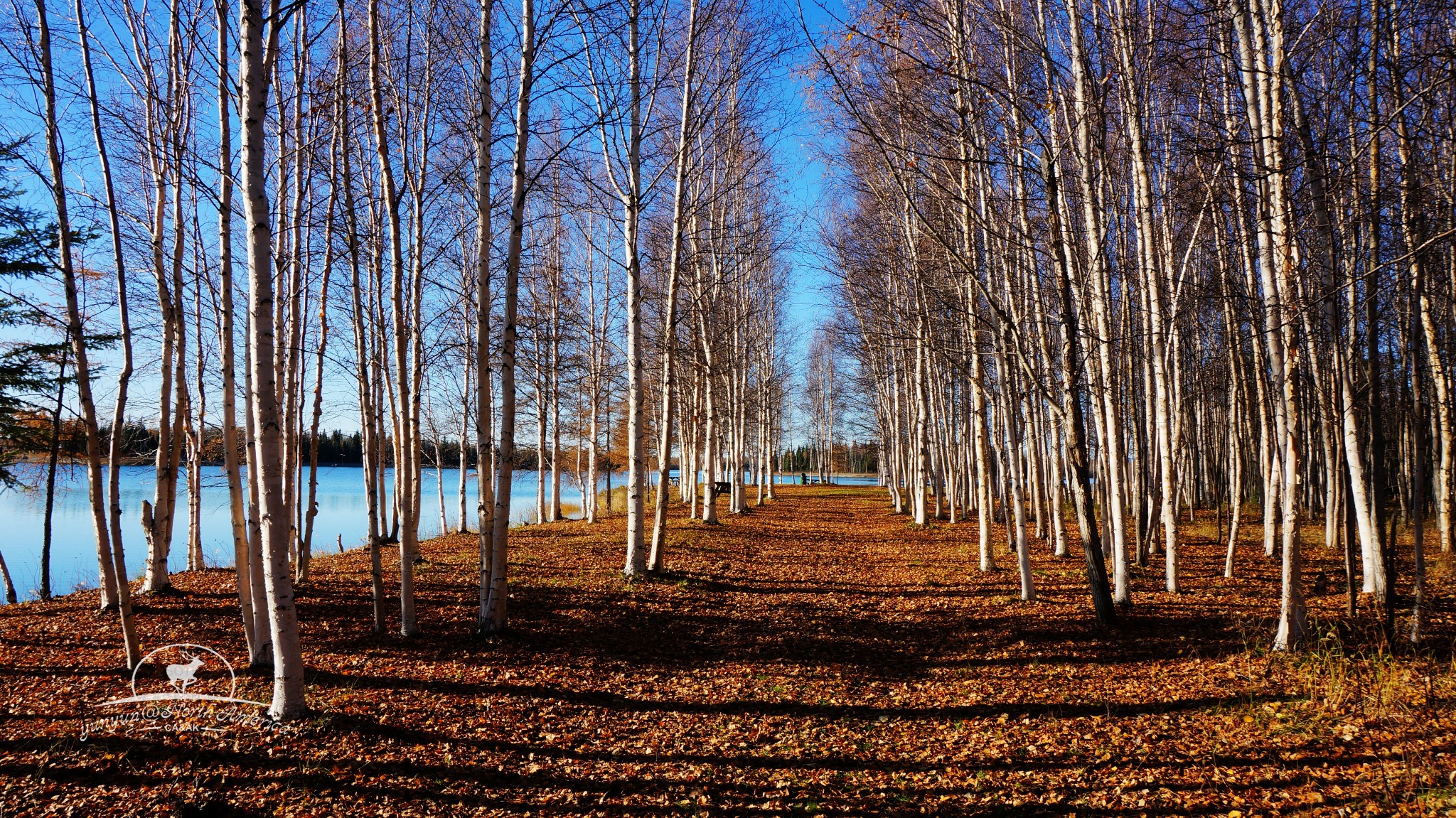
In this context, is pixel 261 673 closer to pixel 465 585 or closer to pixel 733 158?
pixel 465 585

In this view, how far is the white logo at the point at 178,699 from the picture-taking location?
387 centimetres

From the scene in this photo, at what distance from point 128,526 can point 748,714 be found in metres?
27.9

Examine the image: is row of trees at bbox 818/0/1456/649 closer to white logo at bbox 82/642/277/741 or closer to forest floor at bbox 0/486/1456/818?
forest floor at bbox 0/486/1456/818

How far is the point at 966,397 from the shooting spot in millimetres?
19016

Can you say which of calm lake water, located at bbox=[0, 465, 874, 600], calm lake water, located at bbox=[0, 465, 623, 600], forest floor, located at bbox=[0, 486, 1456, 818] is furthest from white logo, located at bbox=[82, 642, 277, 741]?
calm lake water, located at bbox=[0, 465, 874, 600]

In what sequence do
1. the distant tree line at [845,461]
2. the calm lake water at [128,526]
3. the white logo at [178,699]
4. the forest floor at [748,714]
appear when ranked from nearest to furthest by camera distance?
1. the forest floor at [748,714]
2. the white logo at [178,699]
3. the calm lake water at [128,526]
4. the distant tree line at [845,461]

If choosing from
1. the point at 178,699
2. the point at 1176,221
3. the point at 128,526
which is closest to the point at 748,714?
the point at 178,699

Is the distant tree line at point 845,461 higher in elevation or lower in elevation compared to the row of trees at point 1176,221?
lower

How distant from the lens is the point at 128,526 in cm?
2302

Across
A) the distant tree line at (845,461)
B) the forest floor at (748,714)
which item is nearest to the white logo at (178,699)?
the forest floor at (748,714)

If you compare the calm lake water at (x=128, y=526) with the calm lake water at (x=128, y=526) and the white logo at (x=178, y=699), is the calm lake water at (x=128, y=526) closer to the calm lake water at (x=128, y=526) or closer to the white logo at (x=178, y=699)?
the calm lake water at (x=128, y=526)

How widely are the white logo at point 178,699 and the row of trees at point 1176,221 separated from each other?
17.3ft

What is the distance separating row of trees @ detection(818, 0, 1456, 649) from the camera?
17.2 ft

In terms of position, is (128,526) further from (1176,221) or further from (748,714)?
(1176,221)
